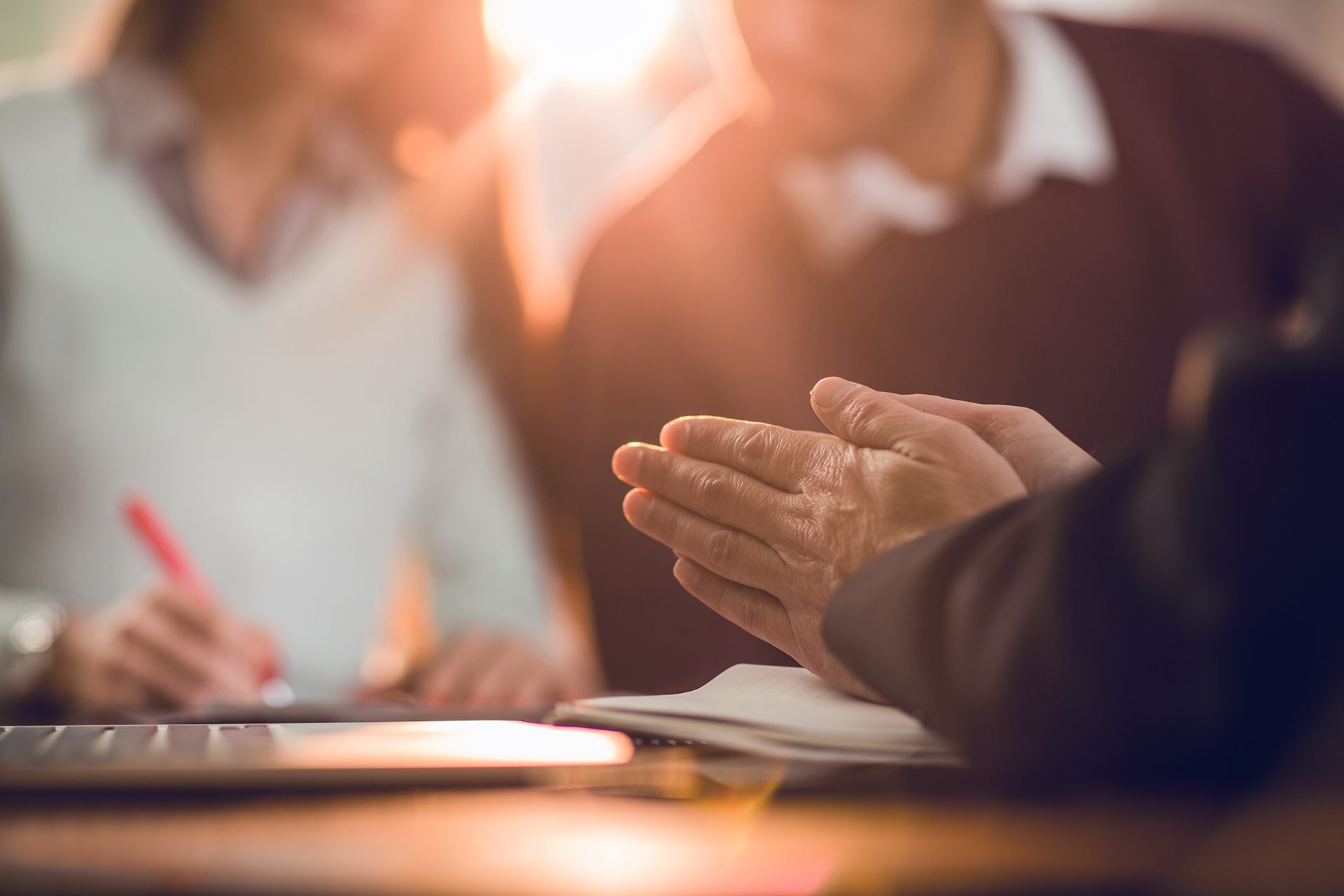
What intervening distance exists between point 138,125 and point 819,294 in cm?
63

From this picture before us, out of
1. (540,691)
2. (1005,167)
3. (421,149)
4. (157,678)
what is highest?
(421,149)

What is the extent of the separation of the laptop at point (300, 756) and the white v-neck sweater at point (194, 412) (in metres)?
0.64

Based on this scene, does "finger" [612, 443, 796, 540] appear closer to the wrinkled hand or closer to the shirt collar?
the wrinkled hand

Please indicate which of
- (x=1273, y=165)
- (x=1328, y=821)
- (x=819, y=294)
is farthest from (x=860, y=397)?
(x=1273, y=165)

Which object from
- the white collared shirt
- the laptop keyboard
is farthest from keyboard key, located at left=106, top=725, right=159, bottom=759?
the white collared shirt

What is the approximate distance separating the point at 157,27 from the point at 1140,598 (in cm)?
108

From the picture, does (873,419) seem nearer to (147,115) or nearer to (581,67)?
(147,115)

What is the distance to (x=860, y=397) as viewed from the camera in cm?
28

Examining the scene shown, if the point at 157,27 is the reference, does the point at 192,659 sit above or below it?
below

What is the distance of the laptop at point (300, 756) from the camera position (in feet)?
0.68

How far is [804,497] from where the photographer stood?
0.28 meters

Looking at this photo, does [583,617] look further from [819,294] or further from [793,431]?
[793,431]

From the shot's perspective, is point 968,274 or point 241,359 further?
point 241,359

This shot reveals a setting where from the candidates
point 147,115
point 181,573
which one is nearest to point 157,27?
point 147,115
